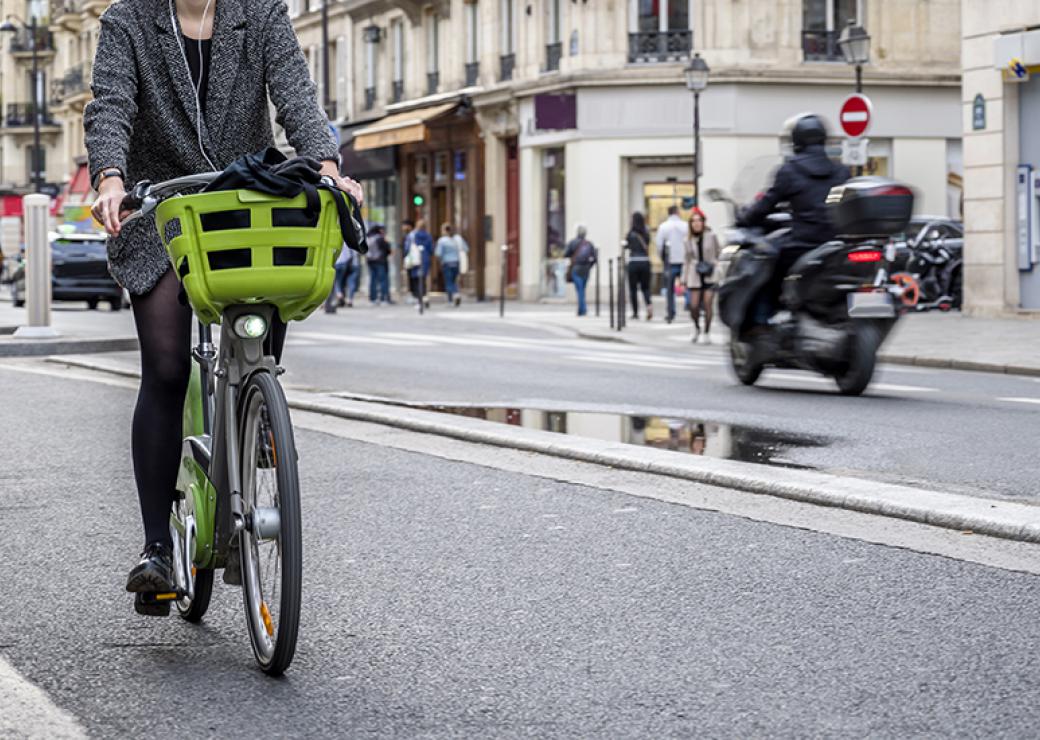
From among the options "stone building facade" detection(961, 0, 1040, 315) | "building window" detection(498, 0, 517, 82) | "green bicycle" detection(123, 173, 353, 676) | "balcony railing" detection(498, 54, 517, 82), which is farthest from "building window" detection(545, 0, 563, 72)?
"green bicycle" detection(123, 173, 353, 676)

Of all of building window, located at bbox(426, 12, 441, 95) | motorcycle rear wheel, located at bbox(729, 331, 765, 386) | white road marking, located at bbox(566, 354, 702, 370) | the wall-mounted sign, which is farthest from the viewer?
building window, located at bbox(426, 12, 441, 95)

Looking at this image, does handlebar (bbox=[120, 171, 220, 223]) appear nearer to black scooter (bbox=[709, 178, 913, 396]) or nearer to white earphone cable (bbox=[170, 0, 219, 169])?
white earphone cable (bbox=[170, 0, 219, 169])

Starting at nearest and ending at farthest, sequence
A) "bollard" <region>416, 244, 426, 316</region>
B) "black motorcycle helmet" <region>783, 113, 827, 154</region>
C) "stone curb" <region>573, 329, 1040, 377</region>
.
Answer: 1. "black motorcycle helmet" <region>783, 113, 827, 154</region>
2. "stone curb" <region>573, 329, 1040, 377</region>
3. "bollard" <region>416, 244, 426, 316</region>

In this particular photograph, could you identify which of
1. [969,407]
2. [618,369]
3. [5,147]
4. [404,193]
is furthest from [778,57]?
[5,147]

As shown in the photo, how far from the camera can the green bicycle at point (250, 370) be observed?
157 inches

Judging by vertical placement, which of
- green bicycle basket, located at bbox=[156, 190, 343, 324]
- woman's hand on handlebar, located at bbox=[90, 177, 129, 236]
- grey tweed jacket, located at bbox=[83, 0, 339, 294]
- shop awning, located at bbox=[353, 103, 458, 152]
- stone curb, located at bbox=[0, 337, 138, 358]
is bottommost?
stone curb, located at bbox=[0, 337, 138, 358]

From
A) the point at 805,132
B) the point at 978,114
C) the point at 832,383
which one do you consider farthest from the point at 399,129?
the point at 805,132

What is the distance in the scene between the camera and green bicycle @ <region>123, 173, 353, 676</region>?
399cm

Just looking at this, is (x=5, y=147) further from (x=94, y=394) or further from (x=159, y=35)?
(x=159, y=35)

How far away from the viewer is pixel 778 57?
122ft

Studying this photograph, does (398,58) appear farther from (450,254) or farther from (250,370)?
(250,370)

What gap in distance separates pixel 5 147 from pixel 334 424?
80840mm

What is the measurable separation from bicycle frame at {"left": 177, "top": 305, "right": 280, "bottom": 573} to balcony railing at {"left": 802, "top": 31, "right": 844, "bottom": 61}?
1342 inches

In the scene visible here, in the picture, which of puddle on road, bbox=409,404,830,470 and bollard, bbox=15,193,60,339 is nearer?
puddle on road, bbox=409,404,830,470
